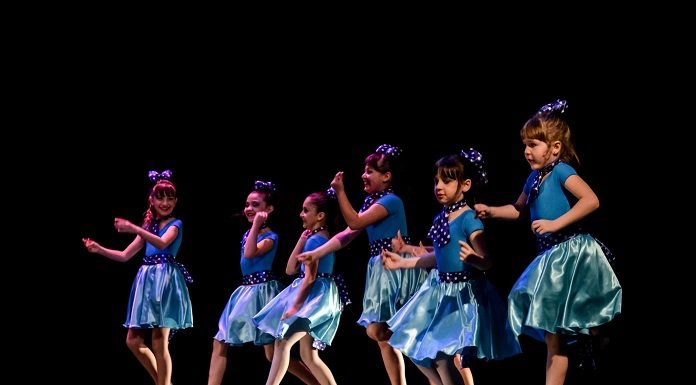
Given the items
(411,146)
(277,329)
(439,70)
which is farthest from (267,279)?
(439,70)

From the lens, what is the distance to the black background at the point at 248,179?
15.1 feet

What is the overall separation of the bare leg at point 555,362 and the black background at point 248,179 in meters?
1.36

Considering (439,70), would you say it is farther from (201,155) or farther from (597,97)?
(201,155)

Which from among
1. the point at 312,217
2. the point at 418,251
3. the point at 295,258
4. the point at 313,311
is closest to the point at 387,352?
the point at 313,311

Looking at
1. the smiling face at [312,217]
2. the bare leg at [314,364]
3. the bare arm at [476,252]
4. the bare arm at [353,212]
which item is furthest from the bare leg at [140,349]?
the bare arm at [476,252]

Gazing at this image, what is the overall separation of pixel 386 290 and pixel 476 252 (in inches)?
30.1

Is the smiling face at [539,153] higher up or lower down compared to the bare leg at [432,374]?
higher up

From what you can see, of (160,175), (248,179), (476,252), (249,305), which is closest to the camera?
(476,252)

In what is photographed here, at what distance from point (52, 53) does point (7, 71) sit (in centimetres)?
32

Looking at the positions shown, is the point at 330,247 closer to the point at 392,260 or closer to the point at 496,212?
the point at 392,260

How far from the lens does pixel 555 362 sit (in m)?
3.09

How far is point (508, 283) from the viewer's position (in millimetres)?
4582

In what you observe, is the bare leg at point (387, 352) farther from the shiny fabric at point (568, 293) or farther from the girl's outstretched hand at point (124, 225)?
the girl's outstretched hand at point (124, 225)

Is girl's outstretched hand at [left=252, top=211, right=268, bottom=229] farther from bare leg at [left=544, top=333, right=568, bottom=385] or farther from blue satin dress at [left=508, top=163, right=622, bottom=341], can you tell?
bare leg at [left=544, top=333, right=568, bottom=385]
